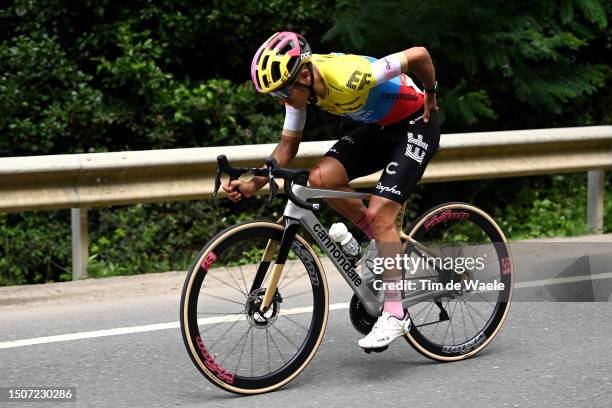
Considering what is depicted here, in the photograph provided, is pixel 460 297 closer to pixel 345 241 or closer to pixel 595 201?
pixel 345 241

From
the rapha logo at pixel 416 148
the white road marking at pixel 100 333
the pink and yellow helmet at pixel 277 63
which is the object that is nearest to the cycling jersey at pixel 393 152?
the rapha logo at pixel 416 148

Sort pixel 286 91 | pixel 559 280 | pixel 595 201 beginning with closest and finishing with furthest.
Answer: pixel 286 91
pixel 559 280
pixel 595 201

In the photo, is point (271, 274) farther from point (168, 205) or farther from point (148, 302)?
point (168, 205)

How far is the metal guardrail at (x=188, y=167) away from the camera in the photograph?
797 cm

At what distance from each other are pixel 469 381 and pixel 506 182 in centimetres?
717

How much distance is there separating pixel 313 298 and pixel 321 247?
26 cm

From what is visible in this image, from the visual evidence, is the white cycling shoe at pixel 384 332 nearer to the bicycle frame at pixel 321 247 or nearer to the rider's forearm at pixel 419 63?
the bicycle frame at pixel 321 247

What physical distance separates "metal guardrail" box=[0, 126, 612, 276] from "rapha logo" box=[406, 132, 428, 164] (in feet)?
9.48

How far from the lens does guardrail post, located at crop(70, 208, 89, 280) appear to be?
820 centimetres

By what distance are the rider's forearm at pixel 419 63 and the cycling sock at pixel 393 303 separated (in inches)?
40.4

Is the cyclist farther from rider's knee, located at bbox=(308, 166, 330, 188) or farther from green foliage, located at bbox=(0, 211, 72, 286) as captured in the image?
green foliage, located at bbox=(0, 211, 72, 286)

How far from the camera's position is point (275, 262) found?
553 cm

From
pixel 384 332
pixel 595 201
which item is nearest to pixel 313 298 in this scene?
pixel 384 332

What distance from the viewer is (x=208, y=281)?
23.2 ft
